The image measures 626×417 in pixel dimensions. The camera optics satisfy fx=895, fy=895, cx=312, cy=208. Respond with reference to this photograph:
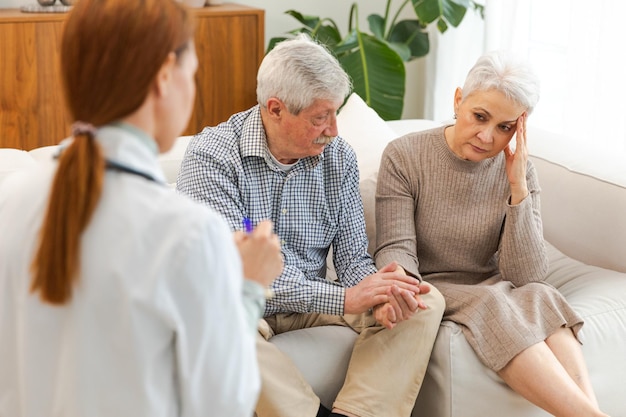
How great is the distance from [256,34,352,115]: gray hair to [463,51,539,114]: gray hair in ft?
1.24

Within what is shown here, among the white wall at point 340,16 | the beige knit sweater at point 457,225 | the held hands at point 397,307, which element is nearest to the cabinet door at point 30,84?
the white wall at point 340,16

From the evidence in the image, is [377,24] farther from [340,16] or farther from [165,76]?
[165,76]

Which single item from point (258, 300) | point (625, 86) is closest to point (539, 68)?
point (625, 86)

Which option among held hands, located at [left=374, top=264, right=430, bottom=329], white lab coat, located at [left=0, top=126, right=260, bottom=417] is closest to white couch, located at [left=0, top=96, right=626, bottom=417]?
held hands, located at [left=374, top=264, right=430, bottom=329]

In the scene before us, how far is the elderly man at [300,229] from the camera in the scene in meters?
2.20

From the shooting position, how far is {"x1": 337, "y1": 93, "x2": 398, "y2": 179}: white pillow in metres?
2.78

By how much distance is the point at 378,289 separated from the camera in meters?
2.22

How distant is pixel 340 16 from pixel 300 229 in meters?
2.55

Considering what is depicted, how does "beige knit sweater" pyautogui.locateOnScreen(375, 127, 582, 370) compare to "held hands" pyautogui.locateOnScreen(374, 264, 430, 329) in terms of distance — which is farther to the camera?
"beige knit sweater" pyautogui.locateOnScreen(375, 127, 582, 370)

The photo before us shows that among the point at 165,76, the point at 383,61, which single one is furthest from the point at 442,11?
the point at 165,76

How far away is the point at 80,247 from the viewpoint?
44.3 inches

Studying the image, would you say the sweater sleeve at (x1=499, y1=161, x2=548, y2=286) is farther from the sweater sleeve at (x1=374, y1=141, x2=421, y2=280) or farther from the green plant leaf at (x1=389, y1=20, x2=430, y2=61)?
the green plant leaf at (x1=389, y1=20, x2=430, y2=61)

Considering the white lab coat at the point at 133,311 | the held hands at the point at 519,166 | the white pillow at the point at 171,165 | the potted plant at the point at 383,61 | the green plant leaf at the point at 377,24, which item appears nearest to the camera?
the white lab coat at the point at 133,311

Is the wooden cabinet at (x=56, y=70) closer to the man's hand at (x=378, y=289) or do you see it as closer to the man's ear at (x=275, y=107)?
the man's ear at (x=275, y=107)
